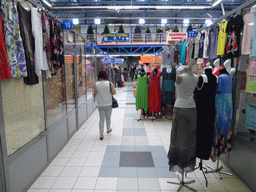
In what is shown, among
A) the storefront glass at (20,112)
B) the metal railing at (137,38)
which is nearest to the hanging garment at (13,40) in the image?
the storefront glass at (20,112)

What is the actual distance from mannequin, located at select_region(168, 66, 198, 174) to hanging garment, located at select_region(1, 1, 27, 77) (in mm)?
1871

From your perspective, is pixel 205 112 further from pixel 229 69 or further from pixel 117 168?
pixel 117 168

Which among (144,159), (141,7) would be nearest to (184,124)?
(144,159)

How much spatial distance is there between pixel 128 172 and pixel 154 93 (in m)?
3.08

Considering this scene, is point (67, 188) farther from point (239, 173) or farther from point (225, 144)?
point (239, 173)

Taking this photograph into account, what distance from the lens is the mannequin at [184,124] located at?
2389 mm

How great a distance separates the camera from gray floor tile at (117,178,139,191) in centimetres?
260

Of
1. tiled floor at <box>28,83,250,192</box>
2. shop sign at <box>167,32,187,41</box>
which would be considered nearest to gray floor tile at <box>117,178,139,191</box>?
tiled floor at <box>28,83,250,192</box>

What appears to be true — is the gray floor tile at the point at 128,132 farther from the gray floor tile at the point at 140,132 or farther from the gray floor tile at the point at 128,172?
the gray floor tile at the point at 128,172

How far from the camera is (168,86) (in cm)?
548

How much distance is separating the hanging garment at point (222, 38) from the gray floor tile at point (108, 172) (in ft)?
8.18

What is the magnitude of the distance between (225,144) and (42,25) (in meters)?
3.17

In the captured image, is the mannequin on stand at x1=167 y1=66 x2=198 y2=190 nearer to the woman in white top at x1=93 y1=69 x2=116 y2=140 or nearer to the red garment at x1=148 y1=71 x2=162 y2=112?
the woman in white top at x1=93 y1=69 x2=116 y2=140

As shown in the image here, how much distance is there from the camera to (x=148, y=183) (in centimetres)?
270
